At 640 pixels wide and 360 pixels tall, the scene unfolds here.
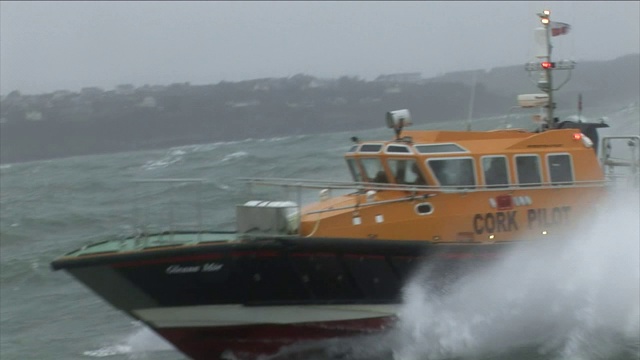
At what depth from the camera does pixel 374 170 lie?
11102 millimetres

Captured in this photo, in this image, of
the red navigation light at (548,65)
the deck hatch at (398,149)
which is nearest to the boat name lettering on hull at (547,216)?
the deck hatch at (398,149)

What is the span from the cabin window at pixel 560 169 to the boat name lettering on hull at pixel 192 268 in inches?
Result: 143

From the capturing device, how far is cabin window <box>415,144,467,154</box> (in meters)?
10.9

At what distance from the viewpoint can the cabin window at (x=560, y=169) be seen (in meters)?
11.2

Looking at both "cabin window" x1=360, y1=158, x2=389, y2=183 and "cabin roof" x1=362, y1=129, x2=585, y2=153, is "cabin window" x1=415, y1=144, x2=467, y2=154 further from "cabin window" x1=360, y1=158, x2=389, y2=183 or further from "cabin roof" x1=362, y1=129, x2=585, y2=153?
"cabin window" x1=360, y1=158, x2=389, y2=183

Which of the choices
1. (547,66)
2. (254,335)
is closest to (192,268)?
(254,335)

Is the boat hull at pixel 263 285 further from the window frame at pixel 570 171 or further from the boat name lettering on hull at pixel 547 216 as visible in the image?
the window frame at pixel 570 171

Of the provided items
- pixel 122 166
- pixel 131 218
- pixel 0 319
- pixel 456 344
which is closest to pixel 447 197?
pixel 456 344

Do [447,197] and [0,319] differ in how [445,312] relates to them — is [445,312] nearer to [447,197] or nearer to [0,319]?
[447,197]

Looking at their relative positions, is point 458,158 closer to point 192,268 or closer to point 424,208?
point 424,208

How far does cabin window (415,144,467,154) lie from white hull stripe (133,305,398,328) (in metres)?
1.67

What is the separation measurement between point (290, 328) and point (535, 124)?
13.3 ft

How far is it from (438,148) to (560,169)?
54.2 inches

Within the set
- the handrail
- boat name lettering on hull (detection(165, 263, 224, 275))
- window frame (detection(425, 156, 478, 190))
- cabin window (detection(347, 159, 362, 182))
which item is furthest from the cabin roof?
boat name lettering on hull (detection(165, 263, 224, 275))
